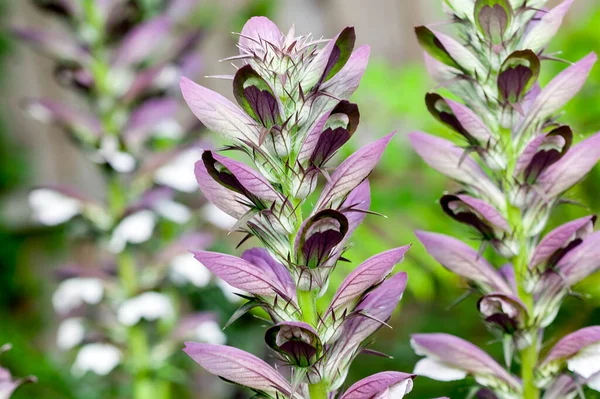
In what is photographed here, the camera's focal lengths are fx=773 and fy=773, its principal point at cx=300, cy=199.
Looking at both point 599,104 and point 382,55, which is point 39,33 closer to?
point 599,104

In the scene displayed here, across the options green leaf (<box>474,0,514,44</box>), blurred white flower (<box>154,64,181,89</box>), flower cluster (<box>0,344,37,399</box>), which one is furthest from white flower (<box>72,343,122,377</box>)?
green leaf (<box>474,0,514,44</box>)

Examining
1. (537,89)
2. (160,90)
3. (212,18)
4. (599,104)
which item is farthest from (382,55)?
(537,89)

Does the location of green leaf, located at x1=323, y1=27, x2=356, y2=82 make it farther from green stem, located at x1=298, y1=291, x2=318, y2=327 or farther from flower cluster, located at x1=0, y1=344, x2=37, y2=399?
flower cluster, located at x1=0, y1=344, x2=37, y2=399

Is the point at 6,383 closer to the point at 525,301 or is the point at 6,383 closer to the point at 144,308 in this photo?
the point at 525,301

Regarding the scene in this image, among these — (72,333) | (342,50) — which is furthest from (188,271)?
(342,50)

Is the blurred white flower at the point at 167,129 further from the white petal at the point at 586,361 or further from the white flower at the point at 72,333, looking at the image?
the white petal at the point at 586,361

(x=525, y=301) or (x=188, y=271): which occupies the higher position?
(x=525, y=301)
